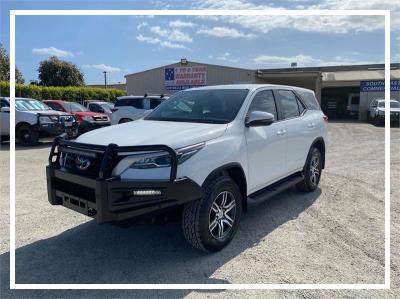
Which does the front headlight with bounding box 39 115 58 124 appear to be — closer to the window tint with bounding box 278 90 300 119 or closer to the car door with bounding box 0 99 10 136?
the car door with bounding box 0 99 10 136

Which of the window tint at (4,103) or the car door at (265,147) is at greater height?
the window tint at (4,103)

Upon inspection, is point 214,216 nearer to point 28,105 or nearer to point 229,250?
point 229,250

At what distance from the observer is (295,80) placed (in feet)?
104

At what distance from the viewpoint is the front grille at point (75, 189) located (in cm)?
336

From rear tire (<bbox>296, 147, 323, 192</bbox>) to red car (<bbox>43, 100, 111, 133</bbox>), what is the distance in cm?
1069

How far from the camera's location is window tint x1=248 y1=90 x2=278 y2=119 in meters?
4.64

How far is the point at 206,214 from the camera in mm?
3605

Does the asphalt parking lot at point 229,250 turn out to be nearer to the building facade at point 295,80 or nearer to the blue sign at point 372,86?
the building facade at point 295,80

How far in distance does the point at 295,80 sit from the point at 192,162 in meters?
29.9

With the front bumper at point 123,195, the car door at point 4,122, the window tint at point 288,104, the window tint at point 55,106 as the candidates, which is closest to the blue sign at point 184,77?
the window tint at point 55,106

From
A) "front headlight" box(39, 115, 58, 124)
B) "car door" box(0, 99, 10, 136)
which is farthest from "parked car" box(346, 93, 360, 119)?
"car door" box(0, 99, 10, 136)

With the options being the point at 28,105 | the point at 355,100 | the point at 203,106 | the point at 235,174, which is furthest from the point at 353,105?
the point at 235,174

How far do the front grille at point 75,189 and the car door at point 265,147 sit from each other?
1.81 metres

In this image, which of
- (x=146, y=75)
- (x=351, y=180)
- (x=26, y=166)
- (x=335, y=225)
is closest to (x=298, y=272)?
(x=335, y=225)
